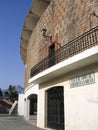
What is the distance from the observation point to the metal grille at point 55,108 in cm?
1393

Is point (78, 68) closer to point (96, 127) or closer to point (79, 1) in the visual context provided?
point (96, 127)

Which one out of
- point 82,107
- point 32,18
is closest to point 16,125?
point 82,107

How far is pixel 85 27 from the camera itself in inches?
476

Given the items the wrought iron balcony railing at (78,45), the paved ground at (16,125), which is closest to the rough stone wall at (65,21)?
the wrought iron balcony railing at (78,45)

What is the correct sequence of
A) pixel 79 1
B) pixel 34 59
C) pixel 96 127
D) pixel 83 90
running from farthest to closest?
pixel 34 59, pixel 79 1, pixel 83 90, pixel 96 127

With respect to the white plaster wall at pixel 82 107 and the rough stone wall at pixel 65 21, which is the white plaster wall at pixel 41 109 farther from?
the white plaster wall at pixel 82 107

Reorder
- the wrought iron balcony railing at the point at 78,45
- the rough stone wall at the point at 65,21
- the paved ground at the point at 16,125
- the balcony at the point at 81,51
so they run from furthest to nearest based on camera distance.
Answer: the paved ground at the point at 16,125 → the rough stone wall at the point at 65,21 → the wrought iron balcony railing at the point at 78,45 → the balcony at the point at 81,51

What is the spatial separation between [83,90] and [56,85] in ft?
11.2

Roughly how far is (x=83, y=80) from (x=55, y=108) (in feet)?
14.2

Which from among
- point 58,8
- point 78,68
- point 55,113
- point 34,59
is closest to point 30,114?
point 34,59

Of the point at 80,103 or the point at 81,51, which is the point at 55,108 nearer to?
the point at 80,103

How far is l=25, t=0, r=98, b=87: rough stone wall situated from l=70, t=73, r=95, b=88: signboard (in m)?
2.51

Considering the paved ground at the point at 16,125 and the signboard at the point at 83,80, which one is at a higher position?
the signboard at the point at 83,80

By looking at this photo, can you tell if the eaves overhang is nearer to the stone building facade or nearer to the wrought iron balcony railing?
the stone building facade
